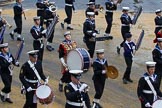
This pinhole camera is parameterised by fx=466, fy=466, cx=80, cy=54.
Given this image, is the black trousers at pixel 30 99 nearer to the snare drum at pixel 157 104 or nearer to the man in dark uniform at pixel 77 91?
the man in dark uniform at pixel 77 91

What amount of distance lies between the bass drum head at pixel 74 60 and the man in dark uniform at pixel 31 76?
3.97 feet

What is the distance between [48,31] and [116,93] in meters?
2.82

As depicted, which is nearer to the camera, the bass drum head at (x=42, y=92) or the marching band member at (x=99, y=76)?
the bass drum head at (x=42, y=92)

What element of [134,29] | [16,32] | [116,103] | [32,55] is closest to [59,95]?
[116,103]

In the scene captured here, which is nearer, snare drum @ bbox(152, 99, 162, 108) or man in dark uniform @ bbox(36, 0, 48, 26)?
snare drum @ bbox(152, 99, 162, 108)

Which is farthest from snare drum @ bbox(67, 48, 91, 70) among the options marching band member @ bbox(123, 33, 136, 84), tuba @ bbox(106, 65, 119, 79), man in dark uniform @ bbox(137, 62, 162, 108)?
marching band member @ bbox(123, 33, 136, 84)

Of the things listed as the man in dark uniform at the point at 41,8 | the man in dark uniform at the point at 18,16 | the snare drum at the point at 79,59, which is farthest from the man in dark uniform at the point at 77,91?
the man in dark uniform at the point at 41,8

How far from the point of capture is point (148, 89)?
10.6m

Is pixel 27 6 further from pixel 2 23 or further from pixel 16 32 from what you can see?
pixel 2 23

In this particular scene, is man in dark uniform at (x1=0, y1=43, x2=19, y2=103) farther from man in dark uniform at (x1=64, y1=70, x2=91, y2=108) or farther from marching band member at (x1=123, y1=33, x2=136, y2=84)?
marching band member at (x1=123, y1=33, x2=136, y2=84)

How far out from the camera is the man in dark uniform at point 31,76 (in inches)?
437

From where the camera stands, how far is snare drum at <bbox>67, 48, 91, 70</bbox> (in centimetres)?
1197

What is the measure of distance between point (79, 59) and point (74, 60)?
0.80ft

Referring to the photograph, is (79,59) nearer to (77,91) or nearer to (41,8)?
(77,91)
